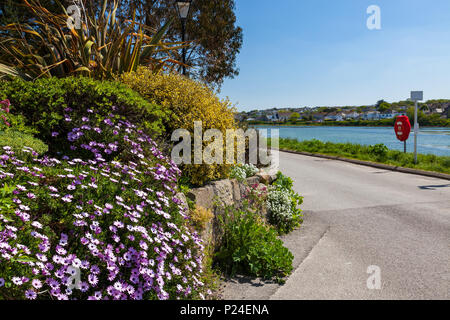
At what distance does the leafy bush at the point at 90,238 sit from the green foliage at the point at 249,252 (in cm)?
114

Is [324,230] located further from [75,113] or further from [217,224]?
[75,113]

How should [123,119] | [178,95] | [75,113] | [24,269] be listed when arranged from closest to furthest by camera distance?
[24,269], [75,113], [123,119], [178,95]

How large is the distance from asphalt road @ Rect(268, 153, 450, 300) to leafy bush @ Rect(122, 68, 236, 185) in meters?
2.01

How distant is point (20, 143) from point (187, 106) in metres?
2.74

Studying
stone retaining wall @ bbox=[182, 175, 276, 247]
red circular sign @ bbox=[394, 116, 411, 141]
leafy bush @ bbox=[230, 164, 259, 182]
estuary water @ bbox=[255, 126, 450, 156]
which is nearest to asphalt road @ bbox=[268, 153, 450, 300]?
stone retaining wall @ bbox=[182, 175, 276, 247]

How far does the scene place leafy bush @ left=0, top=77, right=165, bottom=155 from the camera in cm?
462

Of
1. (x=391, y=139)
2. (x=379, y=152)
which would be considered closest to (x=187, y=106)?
(x=379, y=152)

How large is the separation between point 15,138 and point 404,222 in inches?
273

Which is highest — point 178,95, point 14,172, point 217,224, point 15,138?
point 178,95

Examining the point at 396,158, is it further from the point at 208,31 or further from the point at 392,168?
the point at 208,31

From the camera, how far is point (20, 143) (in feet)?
12.2

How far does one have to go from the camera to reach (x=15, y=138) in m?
3.83

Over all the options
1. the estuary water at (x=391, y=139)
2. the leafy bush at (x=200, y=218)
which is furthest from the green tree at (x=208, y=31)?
the leafy bush at (x=200, y=218)
